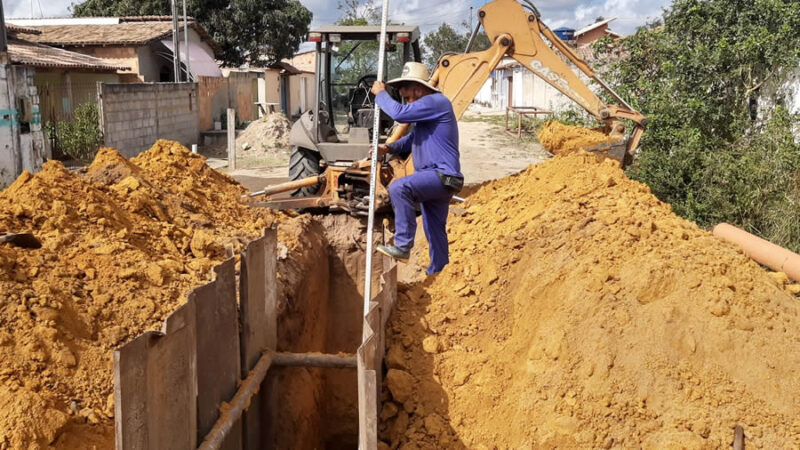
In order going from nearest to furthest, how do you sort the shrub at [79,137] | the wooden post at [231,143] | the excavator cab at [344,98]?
the excavator cab at [344,98] → the shrub at [79,137] → the wooden post at [231,143]

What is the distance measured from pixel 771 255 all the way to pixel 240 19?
86.5ft

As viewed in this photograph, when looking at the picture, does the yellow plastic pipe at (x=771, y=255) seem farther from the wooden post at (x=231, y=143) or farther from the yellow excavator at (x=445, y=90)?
the wooden post at (x=231, y=143)

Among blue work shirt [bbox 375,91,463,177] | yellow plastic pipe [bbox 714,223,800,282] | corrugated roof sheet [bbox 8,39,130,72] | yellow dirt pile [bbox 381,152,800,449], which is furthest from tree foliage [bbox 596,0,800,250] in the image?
corrugated roof sheet [bbox 8,39,130,72]

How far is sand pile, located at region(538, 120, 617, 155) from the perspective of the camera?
31.1 ft

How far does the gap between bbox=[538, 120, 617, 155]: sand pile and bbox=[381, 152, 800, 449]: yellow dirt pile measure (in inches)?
140

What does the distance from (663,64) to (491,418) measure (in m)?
8.58

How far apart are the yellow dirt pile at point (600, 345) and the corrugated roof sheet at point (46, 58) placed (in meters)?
12.7

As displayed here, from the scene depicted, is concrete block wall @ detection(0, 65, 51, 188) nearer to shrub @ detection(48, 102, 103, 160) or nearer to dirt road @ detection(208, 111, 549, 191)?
shrub @ detection(48, 102, 103, 160)

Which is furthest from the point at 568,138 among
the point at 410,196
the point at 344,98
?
the point at 410,196

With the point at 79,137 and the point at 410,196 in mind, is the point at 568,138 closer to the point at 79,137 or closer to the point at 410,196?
the point at 410,196

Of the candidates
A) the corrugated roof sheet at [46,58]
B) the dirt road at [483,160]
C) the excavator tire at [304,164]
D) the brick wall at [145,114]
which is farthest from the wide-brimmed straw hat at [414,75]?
the corrugated roof sheet at [46,58]

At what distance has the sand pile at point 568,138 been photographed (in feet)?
31.1

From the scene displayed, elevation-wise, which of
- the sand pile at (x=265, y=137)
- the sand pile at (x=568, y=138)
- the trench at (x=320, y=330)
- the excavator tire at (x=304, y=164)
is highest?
the sand pile at (x=568, y=138)

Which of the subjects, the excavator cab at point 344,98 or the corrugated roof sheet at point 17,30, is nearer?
the excavator cab at point 344,98
